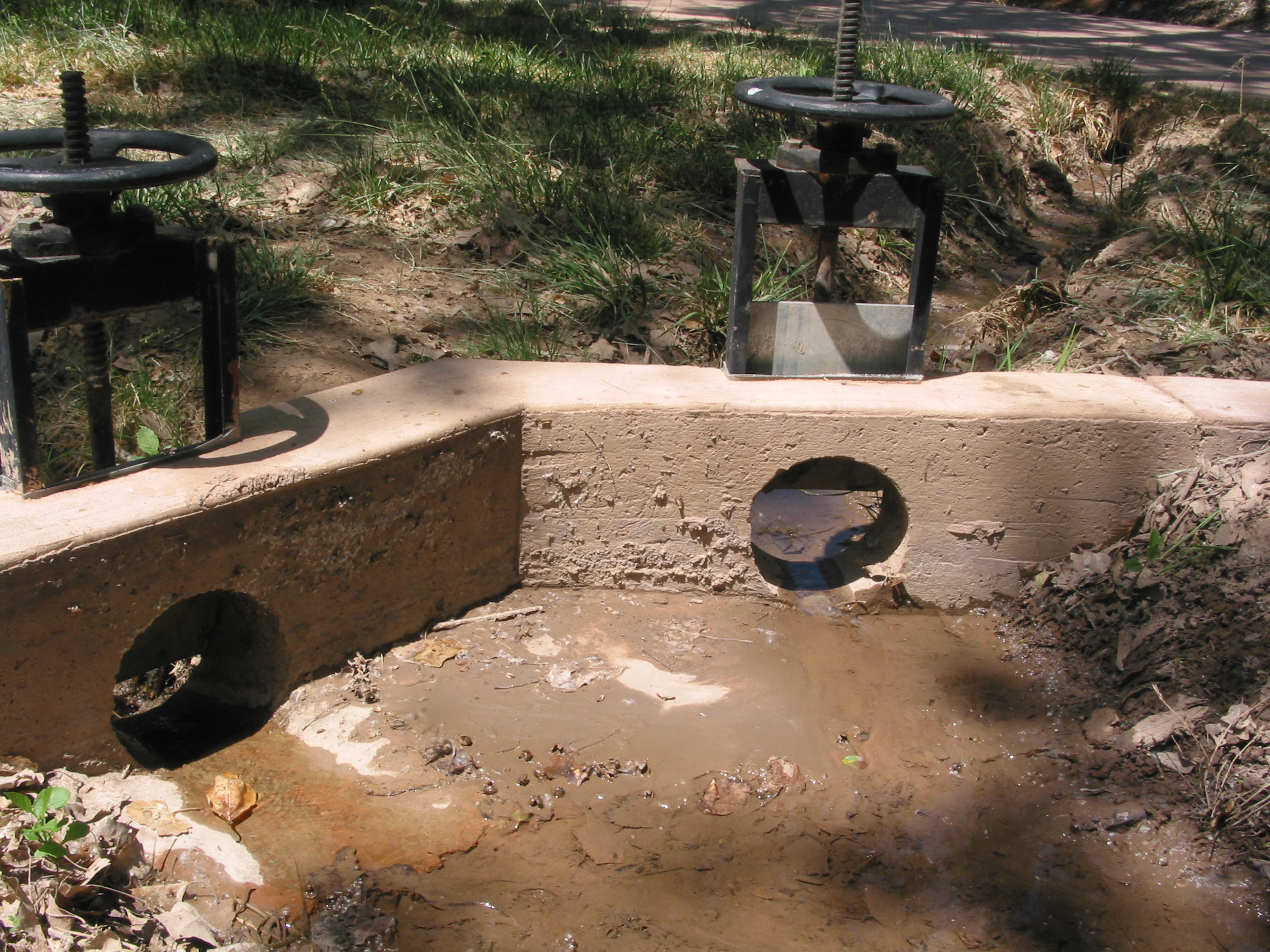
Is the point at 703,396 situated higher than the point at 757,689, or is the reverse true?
the point at 703,396

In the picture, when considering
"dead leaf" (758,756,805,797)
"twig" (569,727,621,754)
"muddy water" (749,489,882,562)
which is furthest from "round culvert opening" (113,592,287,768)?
"muddy water" (749,489,882,562)

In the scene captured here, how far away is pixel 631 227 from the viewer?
204 inches

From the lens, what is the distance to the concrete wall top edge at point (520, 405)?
9.21 feet

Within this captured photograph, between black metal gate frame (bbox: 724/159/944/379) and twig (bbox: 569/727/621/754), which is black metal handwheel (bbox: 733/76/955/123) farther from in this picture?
twig (bbox: 569/727/621/754)

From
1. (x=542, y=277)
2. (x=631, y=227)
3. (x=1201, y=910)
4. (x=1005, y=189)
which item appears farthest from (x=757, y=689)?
(x=1005, y=189)

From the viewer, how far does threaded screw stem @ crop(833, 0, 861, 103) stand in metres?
3.25

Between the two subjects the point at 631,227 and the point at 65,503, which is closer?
the point at 65,503

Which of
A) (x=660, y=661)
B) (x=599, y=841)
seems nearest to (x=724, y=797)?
(x=599, y=841)

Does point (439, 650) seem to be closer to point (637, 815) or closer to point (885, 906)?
Result: point (637, 815)

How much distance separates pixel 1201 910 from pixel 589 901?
1440 mm

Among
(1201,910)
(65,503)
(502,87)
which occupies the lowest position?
(1201,910)

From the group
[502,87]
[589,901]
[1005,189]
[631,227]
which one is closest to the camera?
[589,901]

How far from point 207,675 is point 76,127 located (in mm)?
1597

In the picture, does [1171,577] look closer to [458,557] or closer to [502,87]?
[458,557]
